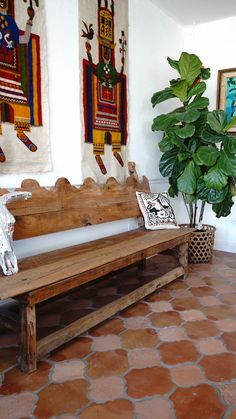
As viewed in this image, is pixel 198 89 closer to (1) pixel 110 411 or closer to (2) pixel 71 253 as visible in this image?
(2) pixel 71 253

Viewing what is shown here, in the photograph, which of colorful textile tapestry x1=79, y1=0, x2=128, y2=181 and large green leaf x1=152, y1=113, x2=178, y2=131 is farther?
large green leaf x1=152, y1=113, x2=178, y2=131

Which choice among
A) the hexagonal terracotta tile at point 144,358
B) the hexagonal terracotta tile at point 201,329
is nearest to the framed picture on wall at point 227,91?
the hexagonal terracotta tile at point 201,329

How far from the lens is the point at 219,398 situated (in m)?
1.39

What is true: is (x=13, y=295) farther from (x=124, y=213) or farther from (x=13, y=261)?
(x=124, y=213)

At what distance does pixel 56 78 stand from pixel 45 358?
1.80 m

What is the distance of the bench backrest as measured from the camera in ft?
6.41

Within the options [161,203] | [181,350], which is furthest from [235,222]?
[181,350]

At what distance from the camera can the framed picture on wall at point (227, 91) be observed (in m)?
3.56

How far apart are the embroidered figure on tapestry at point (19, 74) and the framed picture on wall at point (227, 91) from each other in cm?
225

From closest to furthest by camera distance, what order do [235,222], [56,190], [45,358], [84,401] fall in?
1. [84,401]
2. [45,358]
3. [56,190]
4. [235,222]

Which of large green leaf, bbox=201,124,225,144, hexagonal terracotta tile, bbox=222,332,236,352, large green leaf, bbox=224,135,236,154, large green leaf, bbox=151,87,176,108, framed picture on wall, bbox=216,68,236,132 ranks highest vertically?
framed picture on wall, bbox=216,68,236,132

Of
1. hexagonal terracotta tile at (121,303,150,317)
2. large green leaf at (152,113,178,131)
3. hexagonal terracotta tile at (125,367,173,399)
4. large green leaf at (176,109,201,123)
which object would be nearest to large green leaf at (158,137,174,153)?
large green leaf at (152,113,178,131)

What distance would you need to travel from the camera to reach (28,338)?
1.53m

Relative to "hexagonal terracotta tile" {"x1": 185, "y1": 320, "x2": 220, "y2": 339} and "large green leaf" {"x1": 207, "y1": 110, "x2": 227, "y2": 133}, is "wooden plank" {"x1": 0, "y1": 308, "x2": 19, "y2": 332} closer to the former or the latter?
"hexagonal terracotta tile" {"x1": 185, "y1": 320, "x2": 220, "y2": 339}
